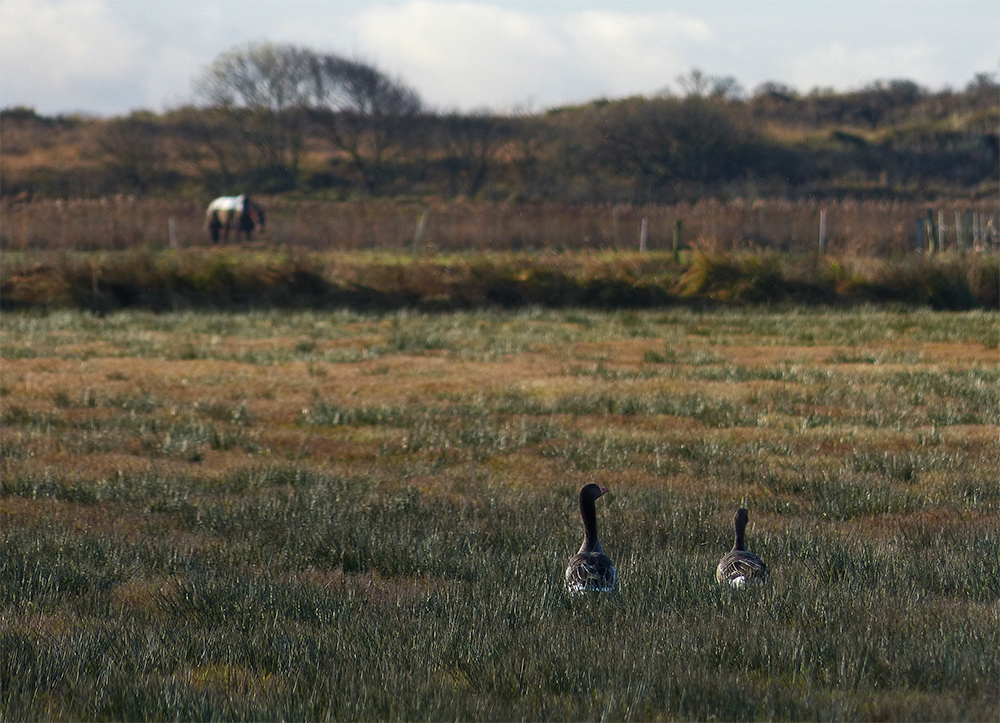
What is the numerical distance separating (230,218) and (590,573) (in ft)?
112

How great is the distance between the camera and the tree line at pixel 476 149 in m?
47.5

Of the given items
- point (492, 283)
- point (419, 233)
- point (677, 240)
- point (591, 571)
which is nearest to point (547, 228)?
point (419, 233)

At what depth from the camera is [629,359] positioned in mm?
16375

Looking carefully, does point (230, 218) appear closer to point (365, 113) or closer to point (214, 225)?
point (214, 225)

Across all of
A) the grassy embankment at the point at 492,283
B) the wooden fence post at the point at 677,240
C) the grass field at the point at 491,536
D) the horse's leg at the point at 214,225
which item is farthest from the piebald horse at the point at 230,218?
the grass field at the point at 491,536

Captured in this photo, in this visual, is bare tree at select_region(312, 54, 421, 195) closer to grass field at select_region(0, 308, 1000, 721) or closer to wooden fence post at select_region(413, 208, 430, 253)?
wooden fence post at select_region(413, 208, 430, 253)

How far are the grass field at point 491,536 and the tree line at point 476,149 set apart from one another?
31.7 meters

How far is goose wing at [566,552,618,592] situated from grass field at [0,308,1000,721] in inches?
3.8

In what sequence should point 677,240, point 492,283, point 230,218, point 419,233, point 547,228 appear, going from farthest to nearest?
point 230,218 → point 419,233 → point 547,228 → point 677,240 → point 492,283

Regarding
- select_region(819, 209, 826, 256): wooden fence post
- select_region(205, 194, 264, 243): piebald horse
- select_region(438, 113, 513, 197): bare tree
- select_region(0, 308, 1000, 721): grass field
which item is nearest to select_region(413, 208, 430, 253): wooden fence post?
select_region(205, 194, 264, 243): piebald horse

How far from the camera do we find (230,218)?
1490 inches

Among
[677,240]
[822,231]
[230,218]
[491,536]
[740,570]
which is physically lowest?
[491,536]

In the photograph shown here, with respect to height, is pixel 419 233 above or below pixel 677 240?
above

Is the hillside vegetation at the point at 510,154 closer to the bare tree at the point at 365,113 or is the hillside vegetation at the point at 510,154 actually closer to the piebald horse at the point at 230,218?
the bare tree at the point at 365,113
